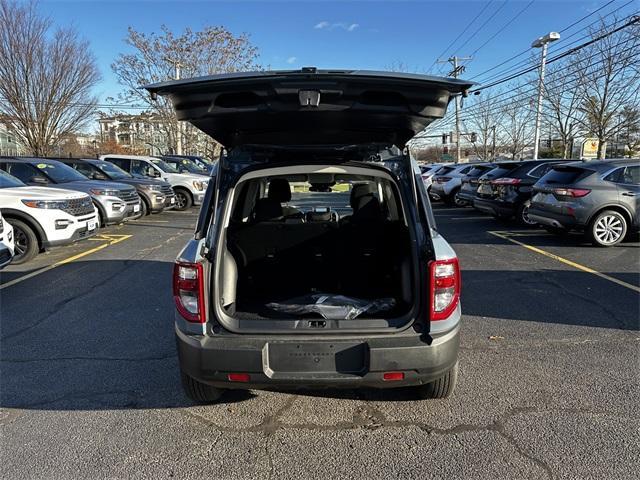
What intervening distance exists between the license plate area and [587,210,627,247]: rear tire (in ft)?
24.4

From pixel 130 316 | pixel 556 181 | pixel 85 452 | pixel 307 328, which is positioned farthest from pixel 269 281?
pixel 556 181

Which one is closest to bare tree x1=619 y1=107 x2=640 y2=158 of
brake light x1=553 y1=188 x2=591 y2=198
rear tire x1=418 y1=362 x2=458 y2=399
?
brake light x1=553 y1=188 x2=591 y2=198

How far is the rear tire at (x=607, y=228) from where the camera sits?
820 cm

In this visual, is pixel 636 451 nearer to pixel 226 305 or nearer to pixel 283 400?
pixel 283 400

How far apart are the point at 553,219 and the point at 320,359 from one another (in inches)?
297

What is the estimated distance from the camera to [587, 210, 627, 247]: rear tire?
8.20 metres

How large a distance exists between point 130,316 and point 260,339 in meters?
2.85

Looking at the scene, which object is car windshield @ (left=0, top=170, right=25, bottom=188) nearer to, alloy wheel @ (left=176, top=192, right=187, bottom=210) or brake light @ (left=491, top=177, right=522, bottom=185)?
alloy wheel @ (left=176, top=192, right=187, bottom=210)

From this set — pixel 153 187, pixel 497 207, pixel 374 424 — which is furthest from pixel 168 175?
pixel 374 424

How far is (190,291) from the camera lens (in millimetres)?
2703

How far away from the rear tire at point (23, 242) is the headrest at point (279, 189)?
5.15 metres

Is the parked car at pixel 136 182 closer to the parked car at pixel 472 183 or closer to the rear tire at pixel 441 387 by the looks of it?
the parked car at pixel 472 183

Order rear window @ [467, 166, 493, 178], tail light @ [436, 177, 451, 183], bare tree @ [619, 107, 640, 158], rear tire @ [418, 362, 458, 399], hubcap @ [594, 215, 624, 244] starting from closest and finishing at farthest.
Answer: rear tire @ [418, 362, 458, 399] → hubcap @ [594, 215, 624, 244] → rear window @ [467, 166, 493, 178] → tail light @ [436, 177, 451, 183] → bare tree @ [619, 107, 640, 158]

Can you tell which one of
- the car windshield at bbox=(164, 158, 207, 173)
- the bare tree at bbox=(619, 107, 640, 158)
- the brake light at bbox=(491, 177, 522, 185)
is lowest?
the brake light at bbox=(491, 177, 522, 185)
